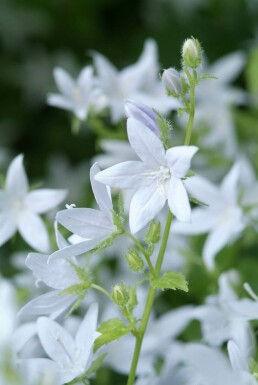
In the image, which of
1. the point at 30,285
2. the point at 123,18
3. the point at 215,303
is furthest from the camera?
the point at 123,18

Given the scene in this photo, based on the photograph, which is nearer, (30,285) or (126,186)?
(126,186)

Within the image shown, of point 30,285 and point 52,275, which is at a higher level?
point 52,275

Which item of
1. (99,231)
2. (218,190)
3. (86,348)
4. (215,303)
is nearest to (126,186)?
(99,231)

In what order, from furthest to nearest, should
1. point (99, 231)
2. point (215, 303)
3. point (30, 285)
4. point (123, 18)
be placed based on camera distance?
point (123, 18)
point (30, 285)
point (215, 303)
point (99, 231)

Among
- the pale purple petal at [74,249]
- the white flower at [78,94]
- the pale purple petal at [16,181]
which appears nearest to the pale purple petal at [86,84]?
the white flower at [78,94]

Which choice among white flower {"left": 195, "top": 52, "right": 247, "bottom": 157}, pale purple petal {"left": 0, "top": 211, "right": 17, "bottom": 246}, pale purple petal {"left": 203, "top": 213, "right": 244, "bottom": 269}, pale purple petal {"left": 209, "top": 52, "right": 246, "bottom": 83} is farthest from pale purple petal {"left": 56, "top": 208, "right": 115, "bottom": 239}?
pale purple petal {"left": 209, "top": 52, "right": 246, "bottom": 83}

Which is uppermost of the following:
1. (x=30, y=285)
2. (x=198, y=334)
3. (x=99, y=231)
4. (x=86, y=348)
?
(x=99, y=231)

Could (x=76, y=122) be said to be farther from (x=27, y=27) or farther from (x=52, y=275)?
(x=27, y=27)

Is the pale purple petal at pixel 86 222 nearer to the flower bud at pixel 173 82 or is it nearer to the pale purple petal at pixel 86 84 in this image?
the flower bud at pixel 173 82
